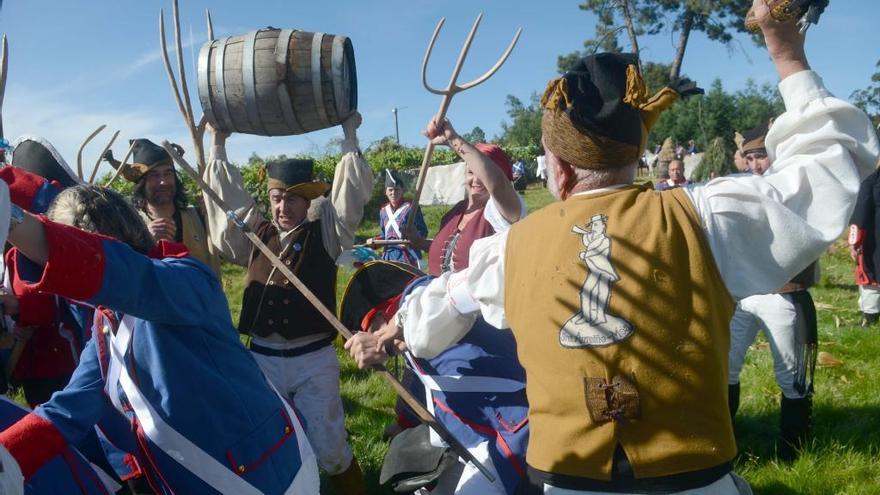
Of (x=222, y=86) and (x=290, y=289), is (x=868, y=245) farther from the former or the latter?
(x=222, y=86)

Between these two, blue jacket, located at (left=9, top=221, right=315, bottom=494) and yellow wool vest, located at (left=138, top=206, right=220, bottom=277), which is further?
yellow wool vest, located at (left=138, top=206, right=220, bottom=277)

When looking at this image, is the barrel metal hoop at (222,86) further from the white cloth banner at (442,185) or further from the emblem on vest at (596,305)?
the white cloth banner at (442,185)

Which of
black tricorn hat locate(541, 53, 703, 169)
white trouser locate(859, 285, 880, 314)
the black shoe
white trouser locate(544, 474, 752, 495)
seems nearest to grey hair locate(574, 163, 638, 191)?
black tricorn hat locate(541, 53, 703, 169)

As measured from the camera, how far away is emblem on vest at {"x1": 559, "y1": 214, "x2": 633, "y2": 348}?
5.32ft

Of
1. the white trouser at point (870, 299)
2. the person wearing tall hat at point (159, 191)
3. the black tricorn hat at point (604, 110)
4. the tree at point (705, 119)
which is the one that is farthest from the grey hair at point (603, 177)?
the tree at point (705, 119)

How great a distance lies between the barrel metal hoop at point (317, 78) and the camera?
3914 mm

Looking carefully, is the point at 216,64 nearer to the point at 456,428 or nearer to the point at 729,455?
the point at 456,428

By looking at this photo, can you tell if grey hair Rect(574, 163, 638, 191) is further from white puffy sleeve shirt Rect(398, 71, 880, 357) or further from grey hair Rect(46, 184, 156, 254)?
grey hair Rect(46, 184, 156, 254)

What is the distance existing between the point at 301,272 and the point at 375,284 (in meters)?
1.08

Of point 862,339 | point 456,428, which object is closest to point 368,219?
point 862,339

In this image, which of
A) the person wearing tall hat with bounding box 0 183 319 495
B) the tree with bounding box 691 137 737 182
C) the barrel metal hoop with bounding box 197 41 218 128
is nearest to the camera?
the person wearing tall hat with bounding box 0 183 319 495

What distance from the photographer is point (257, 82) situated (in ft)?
12.7

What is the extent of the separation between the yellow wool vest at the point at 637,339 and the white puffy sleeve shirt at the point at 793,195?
0.17 ft

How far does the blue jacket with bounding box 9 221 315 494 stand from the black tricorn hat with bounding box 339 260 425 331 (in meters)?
0.75
